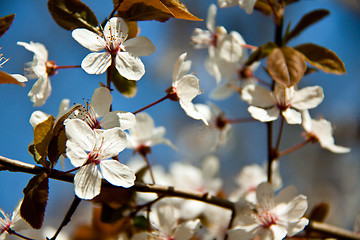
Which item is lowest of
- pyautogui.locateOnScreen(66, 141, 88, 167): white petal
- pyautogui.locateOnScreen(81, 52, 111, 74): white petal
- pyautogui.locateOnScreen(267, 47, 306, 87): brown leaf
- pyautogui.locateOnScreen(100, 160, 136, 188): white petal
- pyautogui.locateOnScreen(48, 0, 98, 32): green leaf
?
pyautogui.locateOnScreen(100, 160, 136, 188): white petal

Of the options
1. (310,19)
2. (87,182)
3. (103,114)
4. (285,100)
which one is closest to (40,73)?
(103,114)

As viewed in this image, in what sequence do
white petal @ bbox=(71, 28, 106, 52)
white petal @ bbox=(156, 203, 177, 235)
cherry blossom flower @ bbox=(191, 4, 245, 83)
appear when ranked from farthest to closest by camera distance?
cherry blossom flower @ bbox=(191, 4, 245, 83) → white petal @ bbox=(156, 203, 177, 235) → white petal @ bbox=(71, 28, 106, 52)

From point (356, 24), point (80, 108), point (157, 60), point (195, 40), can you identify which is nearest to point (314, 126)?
point (195, 40)

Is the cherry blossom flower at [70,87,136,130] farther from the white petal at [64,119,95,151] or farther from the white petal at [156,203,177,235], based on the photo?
the white petal at [156,203,177,235]

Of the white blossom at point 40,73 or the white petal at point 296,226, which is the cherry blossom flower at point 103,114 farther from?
the white petal at point 296,226

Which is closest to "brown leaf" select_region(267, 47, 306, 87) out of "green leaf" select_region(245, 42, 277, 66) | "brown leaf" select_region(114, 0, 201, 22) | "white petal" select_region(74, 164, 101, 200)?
"green leaf" select_region(245, 42, 277, 66)

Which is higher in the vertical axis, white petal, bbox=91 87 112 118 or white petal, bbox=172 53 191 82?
white petal, bbox=172 53 191 82

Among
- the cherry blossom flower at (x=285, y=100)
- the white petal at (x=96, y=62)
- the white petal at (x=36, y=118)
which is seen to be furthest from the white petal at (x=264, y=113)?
the white petal at (x=36, y=118)

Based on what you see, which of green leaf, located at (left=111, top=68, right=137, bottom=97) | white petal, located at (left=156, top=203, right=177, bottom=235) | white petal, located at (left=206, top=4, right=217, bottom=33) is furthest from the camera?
white petal, located at (left=206, top=4, right=217, bottom=33)

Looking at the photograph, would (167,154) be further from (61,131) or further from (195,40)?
(61,131)
